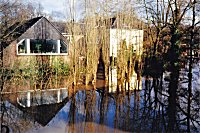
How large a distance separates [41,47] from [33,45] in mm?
486

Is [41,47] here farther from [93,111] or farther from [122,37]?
[93,111]

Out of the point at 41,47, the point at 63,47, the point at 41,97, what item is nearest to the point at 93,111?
the point at 41,97

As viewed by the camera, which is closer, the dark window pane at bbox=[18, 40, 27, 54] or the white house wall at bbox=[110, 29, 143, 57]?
the white house wall at bbox=[110, 29, 143, 57]

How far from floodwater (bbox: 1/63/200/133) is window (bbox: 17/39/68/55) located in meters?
3.78

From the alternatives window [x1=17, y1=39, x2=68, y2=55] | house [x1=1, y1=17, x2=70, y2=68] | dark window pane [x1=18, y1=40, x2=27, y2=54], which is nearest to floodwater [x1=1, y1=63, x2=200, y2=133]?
house [x1=1, y1=17, x2=70, y2=68]

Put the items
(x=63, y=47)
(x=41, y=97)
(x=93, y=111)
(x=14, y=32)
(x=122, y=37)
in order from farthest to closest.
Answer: (x=63, y=47)
(x=14, y=32)
(x=122, y=37)
(x=41, y=97)
(x=93, y=111)

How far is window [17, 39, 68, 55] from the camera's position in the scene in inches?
557

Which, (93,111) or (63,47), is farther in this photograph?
(63,47)

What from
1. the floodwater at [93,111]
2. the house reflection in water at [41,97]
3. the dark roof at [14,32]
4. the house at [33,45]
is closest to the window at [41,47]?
the house at [33,45]

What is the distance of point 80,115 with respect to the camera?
770cm

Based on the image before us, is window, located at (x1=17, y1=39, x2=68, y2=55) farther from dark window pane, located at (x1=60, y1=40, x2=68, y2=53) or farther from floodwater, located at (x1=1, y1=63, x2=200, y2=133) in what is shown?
floodwater, located at (x1=1, y1=63, x2=200, y2=133)

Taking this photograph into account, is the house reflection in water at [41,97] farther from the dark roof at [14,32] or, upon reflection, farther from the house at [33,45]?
the dark roof at [14,32]

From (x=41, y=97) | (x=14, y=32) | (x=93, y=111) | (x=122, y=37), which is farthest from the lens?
(x=14, y=32)

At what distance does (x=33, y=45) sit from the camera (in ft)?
48.2
